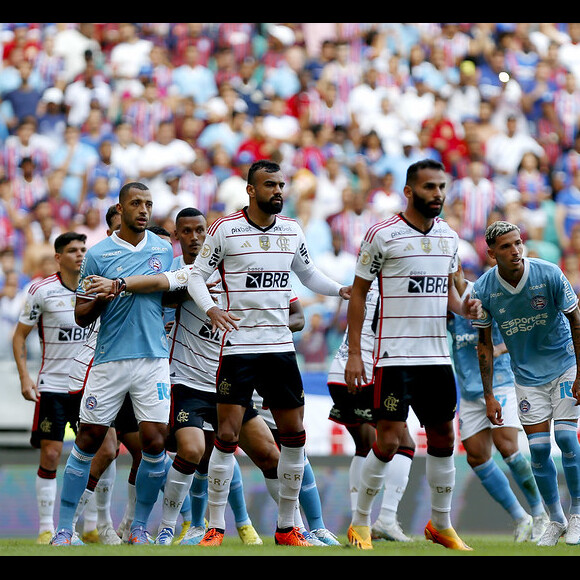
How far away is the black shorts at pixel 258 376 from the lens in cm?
813

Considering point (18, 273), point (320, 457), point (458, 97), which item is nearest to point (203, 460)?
point (320, 457)

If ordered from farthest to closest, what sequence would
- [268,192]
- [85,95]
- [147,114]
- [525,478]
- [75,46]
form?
[75,46], [85,95], [147,114], [525,478], [268,192]

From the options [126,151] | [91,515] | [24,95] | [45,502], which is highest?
[24,95]

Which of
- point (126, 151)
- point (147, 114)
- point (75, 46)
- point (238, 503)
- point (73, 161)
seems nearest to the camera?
point (238, 503)

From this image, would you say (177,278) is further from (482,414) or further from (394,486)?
(482,414)

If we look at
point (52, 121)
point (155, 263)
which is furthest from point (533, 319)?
point (52, 121)

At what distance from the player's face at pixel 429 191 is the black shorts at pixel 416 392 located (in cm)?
111

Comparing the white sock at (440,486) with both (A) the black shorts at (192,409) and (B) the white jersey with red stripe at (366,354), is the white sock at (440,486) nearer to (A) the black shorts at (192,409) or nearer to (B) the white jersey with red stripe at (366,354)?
(A) the black shorts at (192,409)

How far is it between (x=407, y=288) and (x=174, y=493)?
261 centimetres

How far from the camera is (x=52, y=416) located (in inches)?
405

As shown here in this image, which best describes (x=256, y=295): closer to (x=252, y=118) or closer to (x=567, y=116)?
(x=252, y=118)

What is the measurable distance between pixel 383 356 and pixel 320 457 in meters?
5.07

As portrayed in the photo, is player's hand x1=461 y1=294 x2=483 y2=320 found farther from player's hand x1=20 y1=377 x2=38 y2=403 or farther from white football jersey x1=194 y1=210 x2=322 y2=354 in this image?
player's hand x1=20 y1=377 x2=38 y2=403

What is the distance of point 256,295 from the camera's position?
8203 mm
